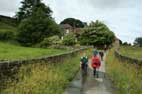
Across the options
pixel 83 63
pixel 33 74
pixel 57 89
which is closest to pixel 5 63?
pixel 33 74

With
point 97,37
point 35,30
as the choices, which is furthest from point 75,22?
point 35,30

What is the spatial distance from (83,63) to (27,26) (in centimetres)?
5233

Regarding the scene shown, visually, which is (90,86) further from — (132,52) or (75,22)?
(75,22)

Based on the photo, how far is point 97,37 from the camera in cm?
8019

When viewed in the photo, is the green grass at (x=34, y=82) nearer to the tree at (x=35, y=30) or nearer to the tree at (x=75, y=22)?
the tree at (x=35, y=30)

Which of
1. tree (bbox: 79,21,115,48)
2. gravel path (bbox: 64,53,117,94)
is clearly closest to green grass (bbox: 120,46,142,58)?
gravel path (bbox: 64,53,117,94)

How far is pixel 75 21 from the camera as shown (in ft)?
459

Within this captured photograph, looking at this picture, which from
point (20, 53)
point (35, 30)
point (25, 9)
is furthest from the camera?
point (25, 9)

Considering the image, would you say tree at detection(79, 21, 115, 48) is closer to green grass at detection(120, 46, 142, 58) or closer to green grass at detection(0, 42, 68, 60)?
green grass at detection(120, 46, 142, 58)

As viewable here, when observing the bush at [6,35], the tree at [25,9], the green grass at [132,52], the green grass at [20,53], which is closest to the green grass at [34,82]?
the green grass at [20,53]

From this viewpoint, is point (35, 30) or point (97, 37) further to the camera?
point (97, 37)

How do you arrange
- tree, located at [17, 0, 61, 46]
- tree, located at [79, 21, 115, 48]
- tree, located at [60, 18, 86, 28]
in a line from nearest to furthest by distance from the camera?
tree, located at [17, 0, 61, 46] → tree, located at [79, 21, 115, 48] → tree, located at [60, 18, 86, 28]

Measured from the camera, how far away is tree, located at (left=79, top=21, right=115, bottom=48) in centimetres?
7956

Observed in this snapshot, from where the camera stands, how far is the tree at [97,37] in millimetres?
79562
